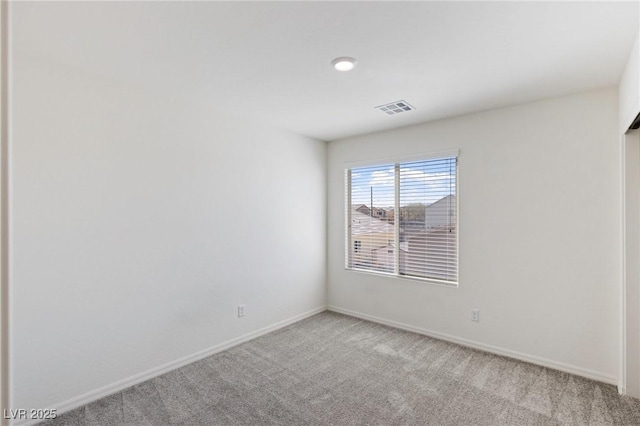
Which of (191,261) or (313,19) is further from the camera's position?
(191,261)

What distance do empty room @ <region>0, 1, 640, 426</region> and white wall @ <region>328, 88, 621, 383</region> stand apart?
0.02 metres

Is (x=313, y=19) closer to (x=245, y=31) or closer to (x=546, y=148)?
(x=245, y=31)

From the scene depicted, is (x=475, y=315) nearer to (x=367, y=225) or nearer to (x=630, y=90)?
(x=367, y=225)

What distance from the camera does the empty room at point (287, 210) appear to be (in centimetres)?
206

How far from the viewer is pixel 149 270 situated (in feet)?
9.30

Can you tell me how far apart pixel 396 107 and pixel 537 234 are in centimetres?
186

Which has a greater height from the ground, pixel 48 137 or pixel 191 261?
pixel 48 137

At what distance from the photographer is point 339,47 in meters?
2.14

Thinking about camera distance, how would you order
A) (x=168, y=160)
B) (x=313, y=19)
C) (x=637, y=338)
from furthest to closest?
(x=168, y=160) → (x=637, y=338) → (x=313, y=19)

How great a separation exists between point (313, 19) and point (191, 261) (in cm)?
241

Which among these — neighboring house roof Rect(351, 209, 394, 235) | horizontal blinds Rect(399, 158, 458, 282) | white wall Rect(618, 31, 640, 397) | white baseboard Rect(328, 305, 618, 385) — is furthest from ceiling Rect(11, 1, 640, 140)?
white baseboard Rect(328, 305, 618, 385)

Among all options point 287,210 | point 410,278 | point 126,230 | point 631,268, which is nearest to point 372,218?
point 410,278

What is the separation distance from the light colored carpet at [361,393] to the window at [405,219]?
992 mm

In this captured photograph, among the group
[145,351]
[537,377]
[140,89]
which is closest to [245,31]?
[140,89]
